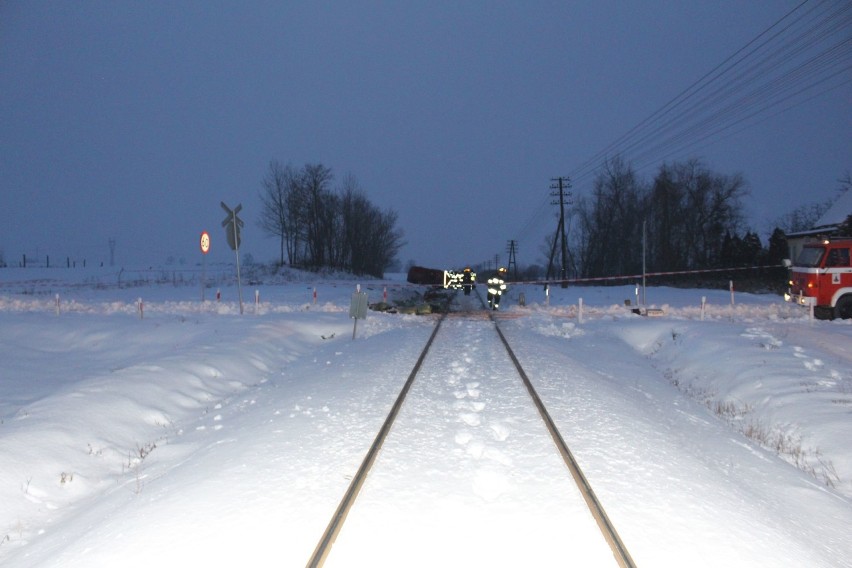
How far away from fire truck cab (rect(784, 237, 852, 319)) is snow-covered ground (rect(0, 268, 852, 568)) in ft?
19.6

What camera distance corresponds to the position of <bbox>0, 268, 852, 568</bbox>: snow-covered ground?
14.2 feet

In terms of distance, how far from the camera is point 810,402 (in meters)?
8.80

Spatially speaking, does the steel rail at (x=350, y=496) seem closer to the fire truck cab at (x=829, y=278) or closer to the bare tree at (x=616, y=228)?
the fire truck cab at (x=829, y=278)

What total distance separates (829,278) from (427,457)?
58.5ft

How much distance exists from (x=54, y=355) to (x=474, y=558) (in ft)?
42.3

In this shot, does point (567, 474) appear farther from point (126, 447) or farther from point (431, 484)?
point (126, 447)

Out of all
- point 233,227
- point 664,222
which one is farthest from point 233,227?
point 664,222

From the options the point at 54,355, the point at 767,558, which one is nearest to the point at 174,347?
the point at 54,355

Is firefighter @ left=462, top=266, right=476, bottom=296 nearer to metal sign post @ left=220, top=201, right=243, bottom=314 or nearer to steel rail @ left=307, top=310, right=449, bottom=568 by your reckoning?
metal sign post @ left=220, top=201, right=243, bottom=314

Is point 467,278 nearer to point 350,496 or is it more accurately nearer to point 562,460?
point 562,460

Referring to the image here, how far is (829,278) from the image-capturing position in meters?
18.3

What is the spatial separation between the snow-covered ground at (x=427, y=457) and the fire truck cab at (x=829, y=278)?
5982 mm

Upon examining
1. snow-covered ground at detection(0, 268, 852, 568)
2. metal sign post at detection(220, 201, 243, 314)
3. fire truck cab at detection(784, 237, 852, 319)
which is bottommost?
snow-covered ground at detection(0, 268, 852, 568)

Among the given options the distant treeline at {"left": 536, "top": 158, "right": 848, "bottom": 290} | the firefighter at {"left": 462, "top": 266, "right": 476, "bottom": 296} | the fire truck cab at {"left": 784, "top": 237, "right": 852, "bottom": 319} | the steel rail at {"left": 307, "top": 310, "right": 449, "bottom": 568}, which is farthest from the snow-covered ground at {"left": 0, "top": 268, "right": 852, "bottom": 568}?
the distant treeline at {"left": 536, "top": 158, "right": 848, "bottom": 290}
